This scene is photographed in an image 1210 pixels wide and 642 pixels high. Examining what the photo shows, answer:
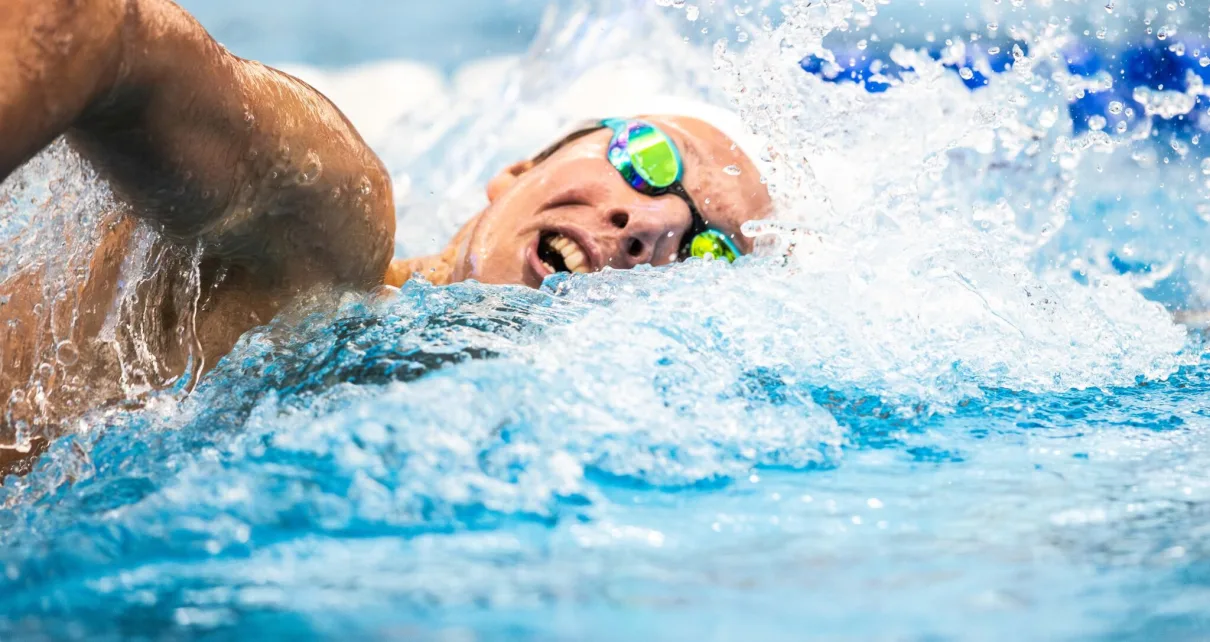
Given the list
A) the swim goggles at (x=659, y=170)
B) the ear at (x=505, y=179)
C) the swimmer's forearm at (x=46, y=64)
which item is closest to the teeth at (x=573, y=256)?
the swim goggles at (x=659, y=170)

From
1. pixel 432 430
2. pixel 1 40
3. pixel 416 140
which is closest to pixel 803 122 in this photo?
pixel 432 430

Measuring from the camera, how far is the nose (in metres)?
1.60

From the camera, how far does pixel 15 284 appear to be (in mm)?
941

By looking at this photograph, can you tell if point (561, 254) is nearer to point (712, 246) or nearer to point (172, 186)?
point (712, 246)

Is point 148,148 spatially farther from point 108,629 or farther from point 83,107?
point 108,629

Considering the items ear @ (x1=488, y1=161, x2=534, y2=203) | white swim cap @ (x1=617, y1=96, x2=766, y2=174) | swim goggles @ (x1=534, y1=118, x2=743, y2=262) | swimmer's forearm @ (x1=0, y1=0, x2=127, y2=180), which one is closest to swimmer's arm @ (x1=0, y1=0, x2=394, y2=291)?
swimmer's forearm @ (x1=0, y1=0, x2=127, y2=180)

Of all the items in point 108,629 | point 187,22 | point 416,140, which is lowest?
point 108,629

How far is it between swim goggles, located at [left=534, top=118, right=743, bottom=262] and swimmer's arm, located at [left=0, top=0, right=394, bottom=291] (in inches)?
24.8

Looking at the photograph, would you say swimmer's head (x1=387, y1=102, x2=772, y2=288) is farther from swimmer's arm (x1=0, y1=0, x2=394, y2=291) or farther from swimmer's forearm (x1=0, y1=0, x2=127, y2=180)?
swimmer's forearm (x1=0, y1=0, x2=127, y2=180)

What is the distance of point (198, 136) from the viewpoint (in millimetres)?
798

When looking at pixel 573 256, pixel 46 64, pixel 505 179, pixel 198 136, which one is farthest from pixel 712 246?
pixel 46 64

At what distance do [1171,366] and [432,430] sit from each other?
1.18 m

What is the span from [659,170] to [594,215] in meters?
0.14

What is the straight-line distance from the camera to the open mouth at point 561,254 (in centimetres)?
160
